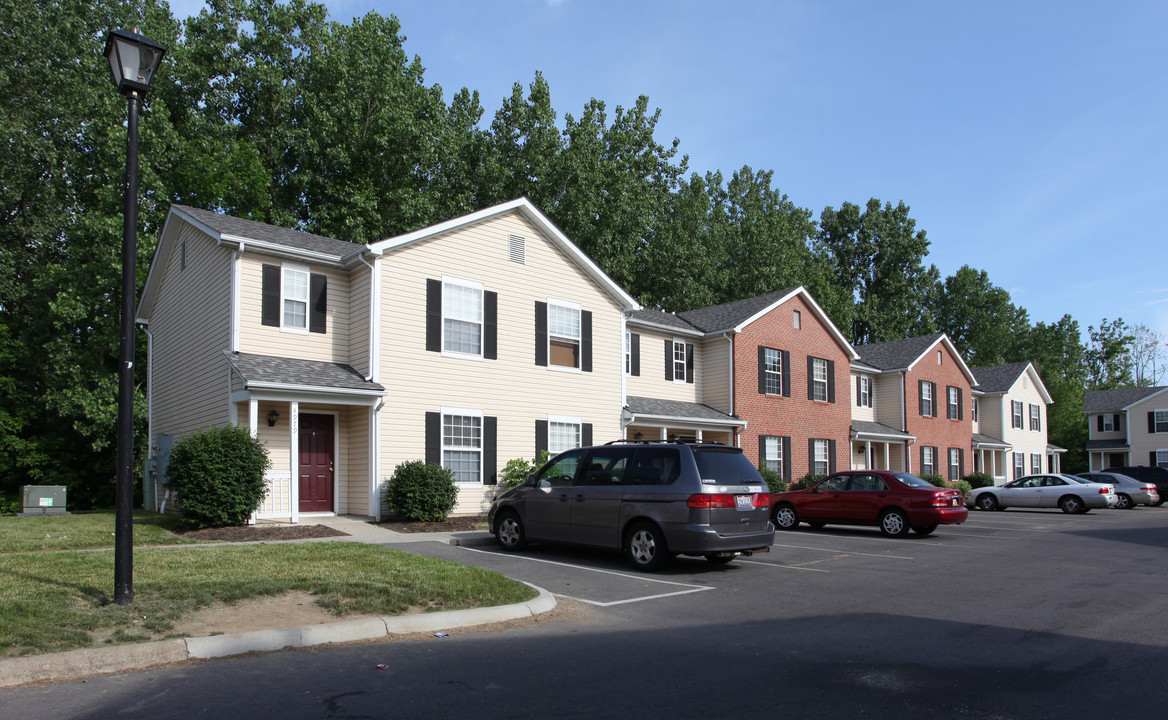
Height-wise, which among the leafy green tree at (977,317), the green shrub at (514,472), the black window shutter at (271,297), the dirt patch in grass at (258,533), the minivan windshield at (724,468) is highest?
Result: the leafy green tree at (977,317)

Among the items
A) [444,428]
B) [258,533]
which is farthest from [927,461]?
[258,533]

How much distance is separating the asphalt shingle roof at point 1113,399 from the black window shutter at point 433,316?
5486 cm

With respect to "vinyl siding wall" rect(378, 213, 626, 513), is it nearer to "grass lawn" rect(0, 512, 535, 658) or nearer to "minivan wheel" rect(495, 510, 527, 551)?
"minivan wheel" rect(495, 510, 527, 551)

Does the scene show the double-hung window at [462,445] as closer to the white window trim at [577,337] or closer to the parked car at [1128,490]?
the white window trim at [577,337]

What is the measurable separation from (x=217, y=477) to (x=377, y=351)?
438cm

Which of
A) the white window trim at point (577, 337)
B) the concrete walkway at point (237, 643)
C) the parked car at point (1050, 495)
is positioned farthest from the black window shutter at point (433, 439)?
the parked car at point (1050, 495)

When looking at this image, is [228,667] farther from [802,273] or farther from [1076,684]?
[802,273]

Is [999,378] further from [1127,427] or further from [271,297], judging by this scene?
[271,297]

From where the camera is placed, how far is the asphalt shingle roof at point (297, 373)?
52.3 feet

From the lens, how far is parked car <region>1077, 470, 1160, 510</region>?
Answer: 33562 millimetres

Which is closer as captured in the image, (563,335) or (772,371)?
(563,335)

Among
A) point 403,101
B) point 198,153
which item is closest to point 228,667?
point 198,153

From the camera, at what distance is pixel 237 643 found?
22.3ft

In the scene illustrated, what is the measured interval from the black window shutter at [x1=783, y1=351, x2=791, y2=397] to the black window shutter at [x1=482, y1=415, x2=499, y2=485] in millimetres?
13544
